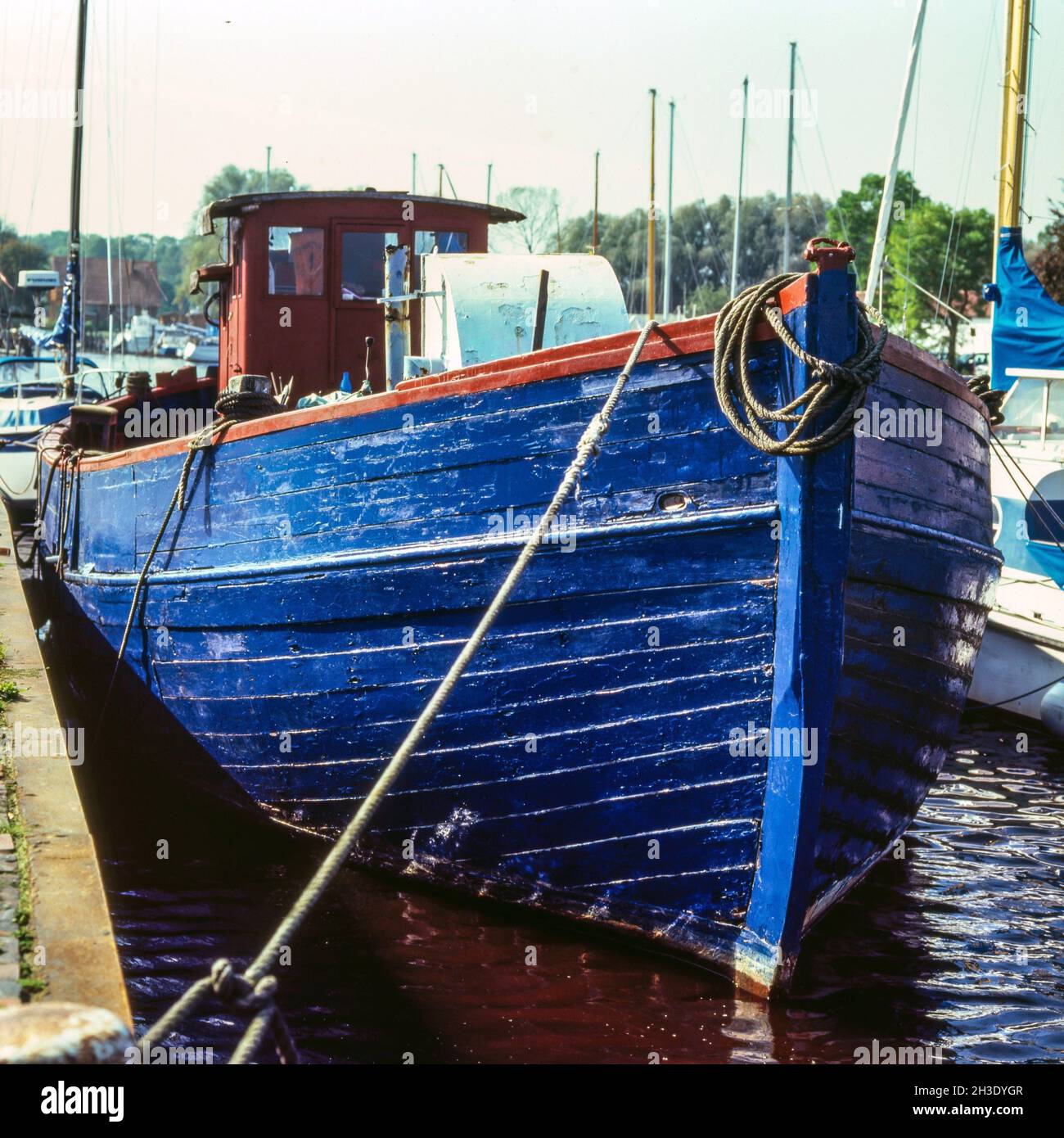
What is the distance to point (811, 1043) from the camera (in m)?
5.15

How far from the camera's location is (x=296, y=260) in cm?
875

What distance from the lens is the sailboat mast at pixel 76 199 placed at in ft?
60.8

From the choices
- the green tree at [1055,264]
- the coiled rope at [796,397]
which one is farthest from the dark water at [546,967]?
the green tree at [1055,264]

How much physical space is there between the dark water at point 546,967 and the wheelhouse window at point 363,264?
354 cm

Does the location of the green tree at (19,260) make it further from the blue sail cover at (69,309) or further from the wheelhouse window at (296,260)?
the wheelhouse window at (296,260)

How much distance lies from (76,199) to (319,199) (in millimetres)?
13348

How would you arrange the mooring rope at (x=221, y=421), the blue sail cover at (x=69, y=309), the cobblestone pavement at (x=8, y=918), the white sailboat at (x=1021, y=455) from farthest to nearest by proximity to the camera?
the blue sail cover at (x=69, y=309) < the white sailboat at (x=1021, y=455) < the mooring rope at (x=221, y=421) < the cobblestone pavement at (x=8, y=918)

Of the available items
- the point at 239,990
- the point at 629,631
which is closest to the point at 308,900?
the point at 239,990

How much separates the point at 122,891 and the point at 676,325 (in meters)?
4.18

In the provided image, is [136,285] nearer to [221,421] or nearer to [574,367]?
[221,421]

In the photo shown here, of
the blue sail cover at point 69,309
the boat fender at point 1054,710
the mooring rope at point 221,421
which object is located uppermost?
the blue sail cover at point 69,309

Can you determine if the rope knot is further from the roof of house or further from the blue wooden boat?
the roof of house
